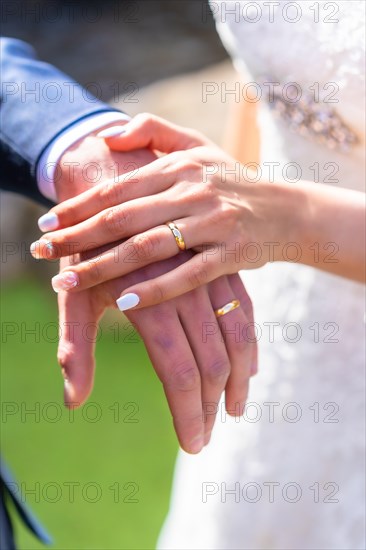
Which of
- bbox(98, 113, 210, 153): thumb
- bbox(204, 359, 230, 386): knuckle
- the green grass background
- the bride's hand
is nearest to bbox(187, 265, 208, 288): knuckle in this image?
the bride's hand

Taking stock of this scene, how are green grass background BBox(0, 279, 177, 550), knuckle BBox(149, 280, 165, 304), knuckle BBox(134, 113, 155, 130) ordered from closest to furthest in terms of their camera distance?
knuckle BBox(149, 280, 165, 304) < knuckle BBox(134, 113, 155, 130) < green grass background BBox(0, 279, 177, 550)

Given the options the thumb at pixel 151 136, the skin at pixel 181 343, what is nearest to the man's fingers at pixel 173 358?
the skin at pixel 181 343

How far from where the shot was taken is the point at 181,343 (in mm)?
901

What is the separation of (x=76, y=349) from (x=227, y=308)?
20cm

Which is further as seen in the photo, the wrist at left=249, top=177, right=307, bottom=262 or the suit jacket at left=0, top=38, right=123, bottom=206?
the suit jacket at left=0, top=38, right=123, bottom=206

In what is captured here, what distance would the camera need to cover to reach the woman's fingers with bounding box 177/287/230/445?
91 cm

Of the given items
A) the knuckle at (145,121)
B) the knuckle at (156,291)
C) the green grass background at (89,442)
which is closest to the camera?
the knuckle at (156,291)

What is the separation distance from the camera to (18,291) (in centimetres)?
312

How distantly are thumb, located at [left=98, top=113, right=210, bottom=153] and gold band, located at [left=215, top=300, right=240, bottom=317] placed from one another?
23cm

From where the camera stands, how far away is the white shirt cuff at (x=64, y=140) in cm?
101

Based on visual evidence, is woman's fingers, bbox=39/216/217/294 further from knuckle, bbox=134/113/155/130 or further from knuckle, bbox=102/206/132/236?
knuckle, bbox=134/113/155/130

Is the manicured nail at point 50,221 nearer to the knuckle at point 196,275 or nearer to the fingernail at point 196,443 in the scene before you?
the knuckle at point 196,275

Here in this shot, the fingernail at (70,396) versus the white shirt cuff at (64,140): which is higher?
the white shirt cuff at (64,140)

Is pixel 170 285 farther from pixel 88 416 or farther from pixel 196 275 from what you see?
pixel 88 416
